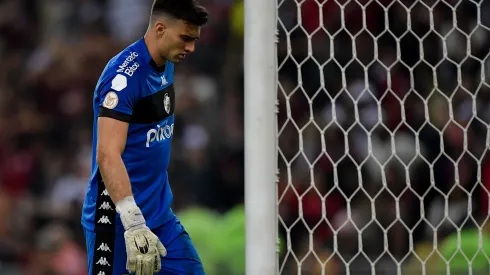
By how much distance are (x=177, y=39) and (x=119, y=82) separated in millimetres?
291

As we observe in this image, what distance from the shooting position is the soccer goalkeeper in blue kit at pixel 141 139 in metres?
3.40

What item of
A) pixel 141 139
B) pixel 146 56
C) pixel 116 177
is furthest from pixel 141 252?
pixel 146 56

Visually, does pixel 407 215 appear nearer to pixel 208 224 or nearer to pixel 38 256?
pixel 208 224

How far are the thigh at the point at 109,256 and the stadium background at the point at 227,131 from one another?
129 centimetres

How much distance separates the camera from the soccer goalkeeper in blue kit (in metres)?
3.40

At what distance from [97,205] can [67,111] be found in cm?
523

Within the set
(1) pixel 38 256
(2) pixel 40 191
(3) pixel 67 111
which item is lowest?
(1) pixel 38 256

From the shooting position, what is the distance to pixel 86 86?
29.2 feet

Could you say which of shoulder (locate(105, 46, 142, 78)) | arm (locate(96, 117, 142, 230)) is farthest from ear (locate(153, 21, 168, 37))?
arm (locate(96, 117, 142, 230))

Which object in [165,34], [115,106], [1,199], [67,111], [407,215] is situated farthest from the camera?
[67,111]

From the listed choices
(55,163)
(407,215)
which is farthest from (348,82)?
(55,163)

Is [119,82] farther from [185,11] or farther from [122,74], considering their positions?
[185,11]

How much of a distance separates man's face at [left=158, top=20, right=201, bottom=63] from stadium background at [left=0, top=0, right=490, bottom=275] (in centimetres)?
125

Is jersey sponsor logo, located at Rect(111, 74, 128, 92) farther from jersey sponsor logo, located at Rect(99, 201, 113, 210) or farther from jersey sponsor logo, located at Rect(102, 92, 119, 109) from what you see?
jersey sponsor logo, located at Rect(99, 201, 113, 210)
